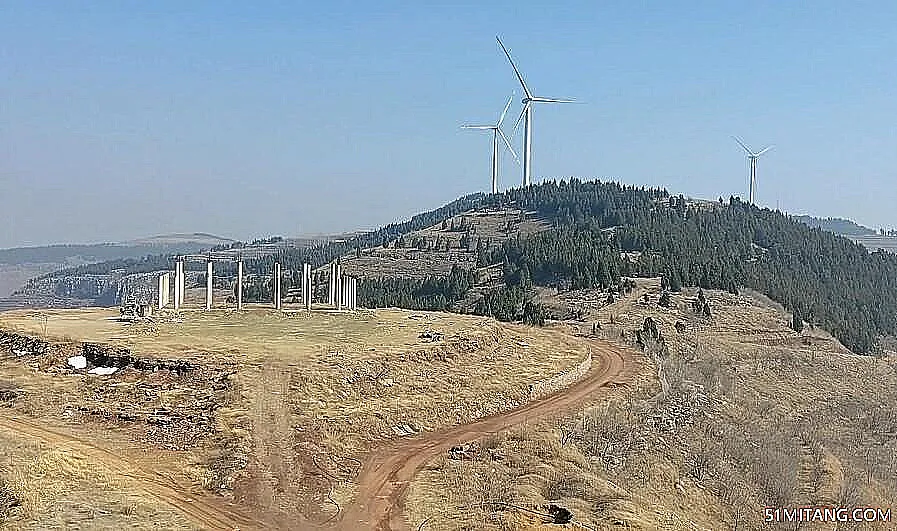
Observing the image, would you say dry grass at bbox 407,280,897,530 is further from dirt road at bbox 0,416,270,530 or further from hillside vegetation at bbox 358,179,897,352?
hillside vegetation at bbox 358,179,897,352

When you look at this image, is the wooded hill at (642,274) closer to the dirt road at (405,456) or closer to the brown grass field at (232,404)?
the brown grass field at (232,404)

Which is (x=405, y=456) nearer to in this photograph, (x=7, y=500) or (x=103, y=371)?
(x=7, y=500)

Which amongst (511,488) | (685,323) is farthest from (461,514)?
(685,323)

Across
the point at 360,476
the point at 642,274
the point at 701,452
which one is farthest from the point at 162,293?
the point at 642,274

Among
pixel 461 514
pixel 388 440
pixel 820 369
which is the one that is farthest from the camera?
pixel 820 369

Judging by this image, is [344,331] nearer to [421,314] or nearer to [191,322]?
[191,322]

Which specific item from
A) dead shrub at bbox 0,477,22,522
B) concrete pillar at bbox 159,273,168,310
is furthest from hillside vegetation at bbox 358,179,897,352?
dead shrub at bbox 0,477,22,522
